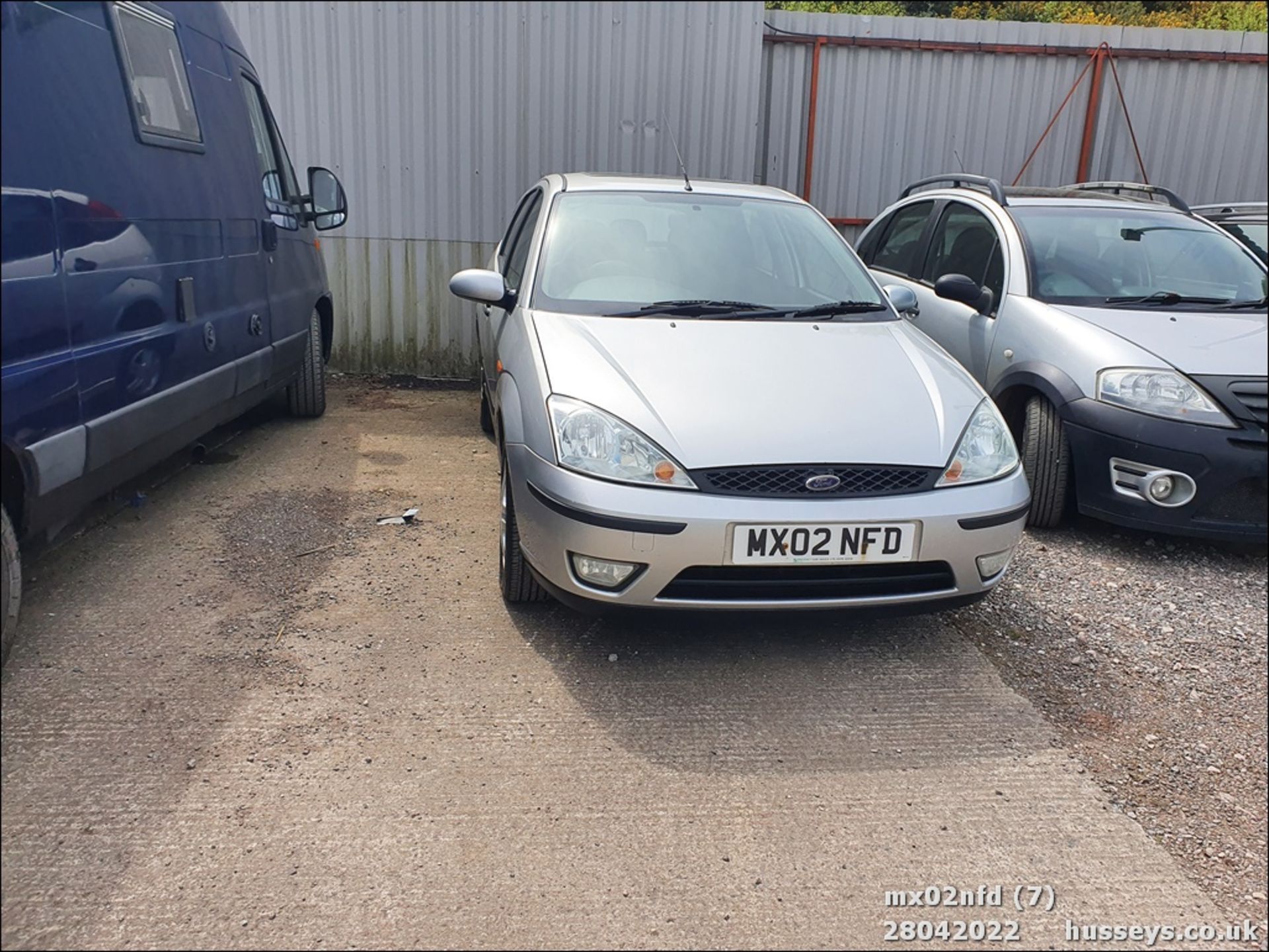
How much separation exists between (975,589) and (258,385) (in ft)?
11.5

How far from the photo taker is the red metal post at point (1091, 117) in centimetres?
775

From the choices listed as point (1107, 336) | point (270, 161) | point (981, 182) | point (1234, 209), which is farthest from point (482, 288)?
point (1234, 209)

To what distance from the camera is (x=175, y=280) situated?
3.45 metres

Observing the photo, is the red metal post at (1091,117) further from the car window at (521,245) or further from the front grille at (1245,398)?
the front grille at (1245,398)

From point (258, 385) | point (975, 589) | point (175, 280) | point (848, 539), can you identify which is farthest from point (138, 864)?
point (258, 385)

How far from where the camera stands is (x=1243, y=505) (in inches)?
76.4

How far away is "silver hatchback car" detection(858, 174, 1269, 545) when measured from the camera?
2.47 meters

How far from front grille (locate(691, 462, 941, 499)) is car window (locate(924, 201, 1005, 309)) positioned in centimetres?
230

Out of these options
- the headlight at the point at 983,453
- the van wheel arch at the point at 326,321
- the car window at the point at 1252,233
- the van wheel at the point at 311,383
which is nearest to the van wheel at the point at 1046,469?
the headlight at the point at 983,453

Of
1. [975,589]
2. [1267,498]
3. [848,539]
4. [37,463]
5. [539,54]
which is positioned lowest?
[975,589]

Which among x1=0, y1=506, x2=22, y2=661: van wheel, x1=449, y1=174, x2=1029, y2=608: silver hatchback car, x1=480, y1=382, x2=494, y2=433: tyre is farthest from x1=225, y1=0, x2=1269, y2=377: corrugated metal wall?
x1=0, y1=506, x2=22, y2=661: van wheel

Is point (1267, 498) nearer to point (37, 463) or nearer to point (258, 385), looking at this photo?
point (37, 463)

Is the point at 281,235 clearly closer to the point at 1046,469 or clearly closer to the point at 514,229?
the point at 514,229

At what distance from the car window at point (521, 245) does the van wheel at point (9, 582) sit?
2106 mm
